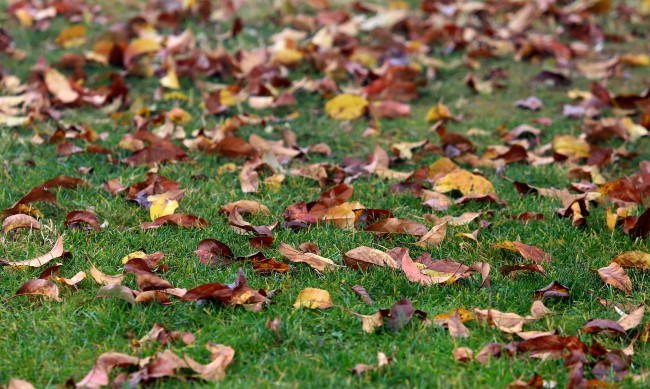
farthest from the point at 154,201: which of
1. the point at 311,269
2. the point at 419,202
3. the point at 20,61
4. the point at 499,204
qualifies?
the point at 20,61

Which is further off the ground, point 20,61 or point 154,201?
point 154,201

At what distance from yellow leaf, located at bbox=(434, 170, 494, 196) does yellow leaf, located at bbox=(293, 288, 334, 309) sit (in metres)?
1.26

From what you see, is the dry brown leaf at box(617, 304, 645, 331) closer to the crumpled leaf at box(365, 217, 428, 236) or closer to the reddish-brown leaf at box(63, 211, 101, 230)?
the crumpled leaf at box(365, 217, 428, 236)

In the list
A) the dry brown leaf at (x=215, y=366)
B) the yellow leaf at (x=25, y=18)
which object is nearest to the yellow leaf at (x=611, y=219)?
the dry brown leaf at (x=215, y=366)

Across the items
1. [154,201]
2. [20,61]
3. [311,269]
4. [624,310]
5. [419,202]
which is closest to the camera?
[624,310]

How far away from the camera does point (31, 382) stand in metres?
2.64

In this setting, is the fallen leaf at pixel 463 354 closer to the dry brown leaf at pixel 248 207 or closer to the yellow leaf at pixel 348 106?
the dry brown leaf at pixel 248 207

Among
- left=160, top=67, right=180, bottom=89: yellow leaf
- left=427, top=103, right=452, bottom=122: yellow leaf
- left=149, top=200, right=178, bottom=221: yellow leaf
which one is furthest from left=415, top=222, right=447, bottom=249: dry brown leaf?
left=160, top=67, right=180, bottom=89: yellow leaf

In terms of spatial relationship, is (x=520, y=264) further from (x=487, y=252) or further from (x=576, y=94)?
(x=576, y=94)

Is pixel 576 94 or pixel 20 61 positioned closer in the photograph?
pixel 576 94

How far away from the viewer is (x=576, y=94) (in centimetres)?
555

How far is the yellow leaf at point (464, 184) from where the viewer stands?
161 inches

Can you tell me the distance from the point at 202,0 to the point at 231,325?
4.61 m

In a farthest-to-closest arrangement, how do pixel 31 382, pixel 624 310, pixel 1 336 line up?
pixel 624 310 → pixel 1 336 → pixel 31 382
